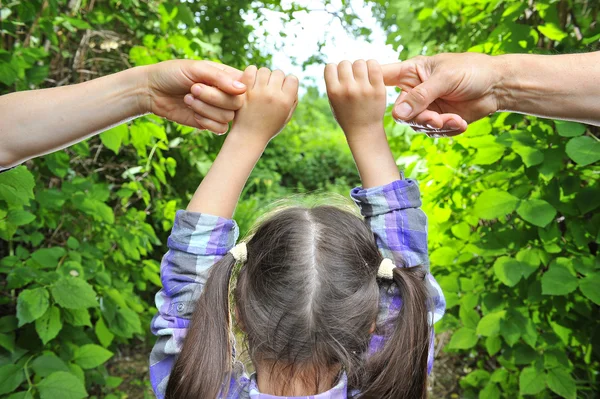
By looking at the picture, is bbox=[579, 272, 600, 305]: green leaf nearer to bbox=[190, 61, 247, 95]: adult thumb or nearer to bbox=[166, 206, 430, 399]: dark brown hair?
bbox=[166, 206, 430, 399]: dark brown hair

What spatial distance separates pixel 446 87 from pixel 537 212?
83 centimetres

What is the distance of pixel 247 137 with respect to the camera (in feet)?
4.00

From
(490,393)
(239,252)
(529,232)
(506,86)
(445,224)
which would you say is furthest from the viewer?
(445,224)

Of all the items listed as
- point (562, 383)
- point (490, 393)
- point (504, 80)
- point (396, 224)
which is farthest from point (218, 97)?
point (490, 393)

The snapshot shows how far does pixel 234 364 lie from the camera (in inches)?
46.0

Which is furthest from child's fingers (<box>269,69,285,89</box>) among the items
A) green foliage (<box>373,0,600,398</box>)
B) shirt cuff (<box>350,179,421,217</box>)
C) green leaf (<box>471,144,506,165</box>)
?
green leaf (<box>471,144,506,165</box>)

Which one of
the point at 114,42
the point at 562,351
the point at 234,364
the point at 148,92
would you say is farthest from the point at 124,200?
the point at 562,351

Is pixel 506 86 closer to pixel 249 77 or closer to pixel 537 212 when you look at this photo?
pixel 249 77

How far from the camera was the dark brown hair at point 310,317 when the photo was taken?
1.06m

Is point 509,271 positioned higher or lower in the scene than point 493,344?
higher

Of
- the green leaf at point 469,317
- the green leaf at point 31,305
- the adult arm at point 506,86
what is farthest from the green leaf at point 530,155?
the green leaf at point 31,305

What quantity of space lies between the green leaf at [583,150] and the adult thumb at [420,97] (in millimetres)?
630

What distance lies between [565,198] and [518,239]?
23cm

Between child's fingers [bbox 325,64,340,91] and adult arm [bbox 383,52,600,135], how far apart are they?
0.16 metres
